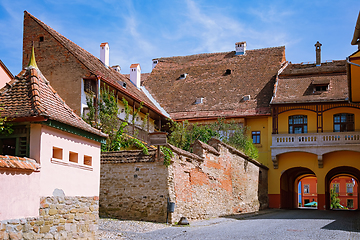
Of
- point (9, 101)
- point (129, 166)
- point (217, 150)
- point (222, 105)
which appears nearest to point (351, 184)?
point (222, 105)

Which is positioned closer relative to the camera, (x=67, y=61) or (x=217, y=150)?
(x=217, y=150)

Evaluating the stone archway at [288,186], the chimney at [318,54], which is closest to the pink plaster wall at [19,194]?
the stone archway at [288,186]

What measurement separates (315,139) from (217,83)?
10139 millimetres

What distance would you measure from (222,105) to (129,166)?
777 inches

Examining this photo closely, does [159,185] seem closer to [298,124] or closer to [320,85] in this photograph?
[298,124]

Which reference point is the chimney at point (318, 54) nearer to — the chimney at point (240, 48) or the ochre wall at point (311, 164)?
the chimney at point (240, 48)

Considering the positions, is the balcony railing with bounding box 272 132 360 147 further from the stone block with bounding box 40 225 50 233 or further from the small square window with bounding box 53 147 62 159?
the stone block with bounding box 40 225 50 233

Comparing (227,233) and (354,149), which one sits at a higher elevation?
(354,149)

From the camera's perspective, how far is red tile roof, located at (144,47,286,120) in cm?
3591

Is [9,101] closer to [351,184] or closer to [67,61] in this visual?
[67,61]

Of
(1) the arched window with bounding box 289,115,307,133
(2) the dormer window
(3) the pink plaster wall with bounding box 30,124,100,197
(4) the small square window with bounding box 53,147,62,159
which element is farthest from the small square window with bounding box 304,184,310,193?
(4) the small square window with bounding box 53,147,62,159

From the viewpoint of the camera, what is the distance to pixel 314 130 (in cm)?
3397

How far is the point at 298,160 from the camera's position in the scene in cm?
3438

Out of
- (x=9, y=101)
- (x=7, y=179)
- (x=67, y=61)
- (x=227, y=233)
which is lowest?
(x=227, y=233)
